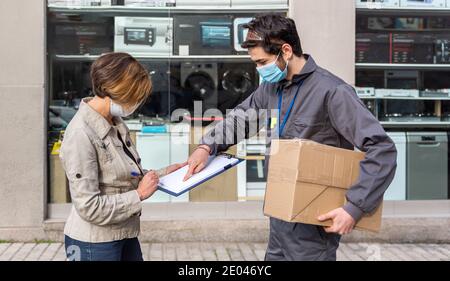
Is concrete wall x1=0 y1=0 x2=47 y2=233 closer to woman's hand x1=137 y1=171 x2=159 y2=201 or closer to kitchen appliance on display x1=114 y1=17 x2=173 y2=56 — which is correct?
kitchen appliance on display x1=114 y1=17 x2=173 y2=56

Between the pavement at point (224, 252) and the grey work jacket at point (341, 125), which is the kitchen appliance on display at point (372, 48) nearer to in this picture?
the pavement at point (224, 252)

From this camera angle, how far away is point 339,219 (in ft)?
9.32

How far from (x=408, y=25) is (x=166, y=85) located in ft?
10.1

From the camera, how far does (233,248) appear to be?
22.3 ft

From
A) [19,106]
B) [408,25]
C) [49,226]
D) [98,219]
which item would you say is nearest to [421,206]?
[408,25]

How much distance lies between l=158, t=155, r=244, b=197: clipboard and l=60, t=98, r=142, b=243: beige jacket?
0.18 m

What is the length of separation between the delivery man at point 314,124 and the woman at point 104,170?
380 mm

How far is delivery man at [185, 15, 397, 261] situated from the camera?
9.33ft

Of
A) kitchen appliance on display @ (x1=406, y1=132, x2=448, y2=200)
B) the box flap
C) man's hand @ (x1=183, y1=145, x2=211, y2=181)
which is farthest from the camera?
kitchen appliance on display @ (x1=406, y1=132, x2=448, y2=200)

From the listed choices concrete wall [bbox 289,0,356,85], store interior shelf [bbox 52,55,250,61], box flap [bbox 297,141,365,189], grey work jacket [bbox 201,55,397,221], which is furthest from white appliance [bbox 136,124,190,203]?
box flap [bbox 297,141,365,189]

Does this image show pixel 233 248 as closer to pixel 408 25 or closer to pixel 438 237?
pixel 438 237

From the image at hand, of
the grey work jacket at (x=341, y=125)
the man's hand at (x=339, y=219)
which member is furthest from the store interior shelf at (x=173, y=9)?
the man's hand at (x=339, y=219)

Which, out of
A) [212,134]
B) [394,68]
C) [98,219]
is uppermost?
[394,68]

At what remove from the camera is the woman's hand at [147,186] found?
9.87ft
